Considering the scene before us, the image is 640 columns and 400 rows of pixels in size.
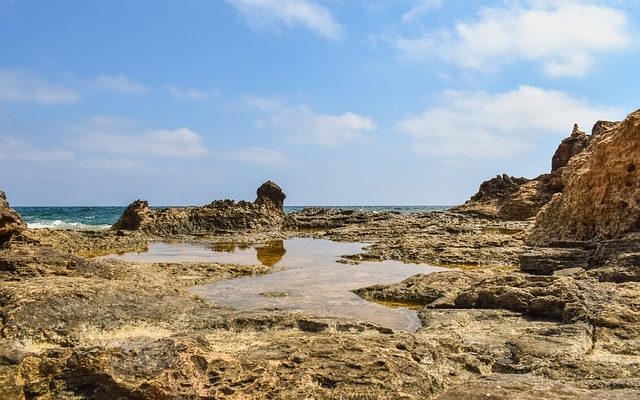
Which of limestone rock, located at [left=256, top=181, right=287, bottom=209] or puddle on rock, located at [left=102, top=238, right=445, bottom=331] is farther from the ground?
limestone rock, located at [left=256, top=181, right=287, bottom=209]

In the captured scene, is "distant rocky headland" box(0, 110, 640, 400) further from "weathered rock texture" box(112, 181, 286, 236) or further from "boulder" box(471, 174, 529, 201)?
"boulder" box(471, 174, 529, 201)

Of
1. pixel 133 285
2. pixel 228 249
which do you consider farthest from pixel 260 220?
pixel 133 285

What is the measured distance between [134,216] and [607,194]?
2906cm

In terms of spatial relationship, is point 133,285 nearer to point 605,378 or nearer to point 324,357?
point 324,357

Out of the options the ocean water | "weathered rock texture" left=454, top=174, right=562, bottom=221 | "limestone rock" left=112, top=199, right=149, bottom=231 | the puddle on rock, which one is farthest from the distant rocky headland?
the ocean water

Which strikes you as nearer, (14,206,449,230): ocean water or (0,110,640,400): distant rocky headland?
(0,110,640,400): distant rocky headland

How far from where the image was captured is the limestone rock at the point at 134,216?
3438 cm

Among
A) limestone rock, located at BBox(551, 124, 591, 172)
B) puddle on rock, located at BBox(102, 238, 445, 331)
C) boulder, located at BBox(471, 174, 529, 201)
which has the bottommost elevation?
puddle on rock, located at BBox(102, 238, 445, 331)

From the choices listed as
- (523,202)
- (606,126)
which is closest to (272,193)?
(523,202)

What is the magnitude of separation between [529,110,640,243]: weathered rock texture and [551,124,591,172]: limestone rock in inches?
1529

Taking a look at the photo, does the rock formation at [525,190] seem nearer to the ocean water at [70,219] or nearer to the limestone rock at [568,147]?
the limestone rock at [568,147]

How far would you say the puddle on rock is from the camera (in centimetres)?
952

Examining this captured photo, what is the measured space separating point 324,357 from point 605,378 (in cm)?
267

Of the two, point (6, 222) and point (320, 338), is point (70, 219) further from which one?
point (320, 338)
